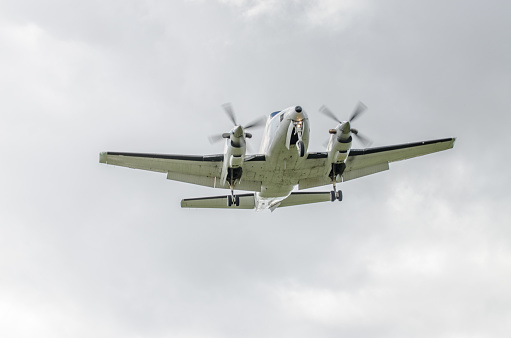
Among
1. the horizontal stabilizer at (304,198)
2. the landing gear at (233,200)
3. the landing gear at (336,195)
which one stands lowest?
the landing gear at (233,200)

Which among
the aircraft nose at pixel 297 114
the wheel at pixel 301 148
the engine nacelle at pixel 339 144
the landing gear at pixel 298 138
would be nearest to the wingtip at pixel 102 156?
the landing gear at pixel 298 138

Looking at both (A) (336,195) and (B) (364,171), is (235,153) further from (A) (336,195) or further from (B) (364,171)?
(B) (364,171)

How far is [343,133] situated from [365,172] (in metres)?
4.32

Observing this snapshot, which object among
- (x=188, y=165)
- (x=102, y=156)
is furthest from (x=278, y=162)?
(x=102, y=156)

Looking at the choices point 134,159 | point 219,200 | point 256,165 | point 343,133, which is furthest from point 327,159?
point 134,159

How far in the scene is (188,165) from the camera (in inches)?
992

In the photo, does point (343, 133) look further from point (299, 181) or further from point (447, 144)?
point (447, 144)

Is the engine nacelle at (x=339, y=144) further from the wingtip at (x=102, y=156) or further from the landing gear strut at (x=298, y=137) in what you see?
the wingtip at (x=102, y=156)

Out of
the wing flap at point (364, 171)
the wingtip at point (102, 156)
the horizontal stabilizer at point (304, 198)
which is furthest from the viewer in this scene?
the horizontal stabilizer at point (304, 198)

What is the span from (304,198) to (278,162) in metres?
5.04

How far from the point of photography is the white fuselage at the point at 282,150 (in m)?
22.8

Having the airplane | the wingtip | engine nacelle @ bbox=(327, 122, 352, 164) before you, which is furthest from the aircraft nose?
the wingtip

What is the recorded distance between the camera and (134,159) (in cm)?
2430

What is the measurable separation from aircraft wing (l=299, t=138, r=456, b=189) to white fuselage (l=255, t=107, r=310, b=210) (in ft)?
4.65
